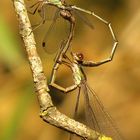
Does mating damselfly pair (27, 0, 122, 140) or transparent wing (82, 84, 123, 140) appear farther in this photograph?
transparent wing (82, 84, 123, 140)

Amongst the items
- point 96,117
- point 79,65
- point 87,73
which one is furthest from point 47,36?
point 87,73

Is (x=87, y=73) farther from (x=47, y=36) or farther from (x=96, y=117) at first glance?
(x=47, y=36)

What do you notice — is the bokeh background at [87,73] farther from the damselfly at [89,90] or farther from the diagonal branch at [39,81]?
the diagonal branch at [39,81]

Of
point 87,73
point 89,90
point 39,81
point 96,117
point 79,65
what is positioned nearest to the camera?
point 39,81

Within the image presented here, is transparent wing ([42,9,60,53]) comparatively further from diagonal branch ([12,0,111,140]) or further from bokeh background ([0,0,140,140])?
bokeh background ([0,0,140,140])

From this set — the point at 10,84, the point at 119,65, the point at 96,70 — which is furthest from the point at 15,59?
the point at 119,65

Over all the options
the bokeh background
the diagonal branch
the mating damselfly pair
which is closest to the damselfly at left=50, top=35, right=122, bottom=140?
the mating damselfly pair
